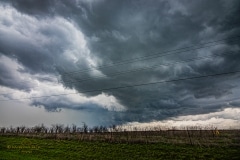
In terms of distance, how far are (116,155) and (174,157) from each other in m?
8.85

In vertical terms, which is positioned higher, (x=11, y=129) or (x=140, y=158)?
(x=11, y=129)

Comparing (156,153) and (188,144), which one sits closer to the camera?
(156,153)

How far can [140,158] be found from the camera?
1383 inches

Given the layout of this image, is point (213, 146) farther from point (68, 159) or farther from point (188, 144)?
point (68, 159)

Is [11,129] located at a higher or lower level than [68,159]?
higher

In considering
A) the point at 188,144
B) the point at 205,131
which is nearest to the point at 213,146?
the point at 188,144

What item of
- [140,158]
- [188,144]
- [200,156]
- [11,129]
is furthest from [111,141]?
[11,129]

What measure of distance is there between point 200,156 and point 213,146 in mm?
9380

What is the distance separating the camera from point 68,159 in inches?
1385

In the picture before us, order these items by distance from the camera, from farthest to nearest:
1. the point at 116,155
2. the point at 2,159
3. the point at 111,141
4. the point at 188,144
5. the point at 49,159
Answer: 1. the point at 111,141
2. the point at 188,144
3. the point at 116,155
4. the point at 49,159
5. the point at 2,159

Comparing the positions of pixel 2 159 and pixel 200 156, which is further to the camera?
pixel 200 156

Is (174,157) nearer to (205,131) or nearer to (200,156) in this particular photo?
(200,156)

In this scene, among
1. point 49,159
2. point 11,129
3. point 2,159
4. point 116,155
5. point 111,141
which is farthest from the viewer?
point 11,129

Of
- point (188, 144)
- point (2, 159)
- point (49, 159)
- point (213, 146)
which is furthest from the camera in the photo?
point (188, 144)
